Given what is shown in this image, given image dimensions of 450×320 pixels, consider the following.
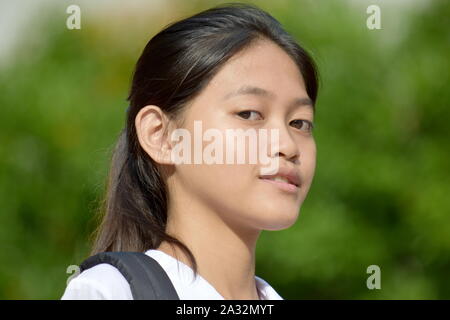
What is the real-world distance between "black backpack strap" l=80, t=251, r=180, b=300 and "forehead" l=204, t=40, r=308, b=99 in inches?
13.5

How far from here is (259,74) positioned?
1.35 meters

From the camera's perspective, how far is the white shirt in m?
1.17

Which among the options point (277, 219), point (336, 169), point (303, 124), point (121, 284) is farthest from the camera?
point (336, 169)

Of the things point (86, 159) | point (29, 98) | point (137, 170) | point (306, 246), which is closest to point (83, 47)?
point (29, 98)

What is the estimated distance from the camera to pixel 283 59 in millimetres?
1433

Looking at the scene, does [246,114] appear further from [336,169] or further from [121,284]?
[336,169]

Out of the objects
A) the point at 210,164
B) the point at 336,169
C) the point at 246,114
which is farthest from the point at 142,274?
the point at 336,169

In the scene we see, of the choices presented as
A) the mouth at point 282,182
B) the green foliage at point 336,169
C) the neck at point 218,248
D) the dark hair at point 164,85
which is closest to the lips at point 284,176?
the mouth at point 282,182

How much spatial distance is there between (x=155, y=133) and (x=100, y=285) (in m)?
0.37

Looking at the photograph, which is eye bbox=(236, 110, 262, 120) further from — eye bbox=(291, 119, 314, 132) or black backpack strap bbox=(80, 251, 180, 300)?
black backpack strap bbox=(80, 251, 180, 300)

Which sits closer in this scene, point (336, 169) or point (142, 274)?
point (142, 274)

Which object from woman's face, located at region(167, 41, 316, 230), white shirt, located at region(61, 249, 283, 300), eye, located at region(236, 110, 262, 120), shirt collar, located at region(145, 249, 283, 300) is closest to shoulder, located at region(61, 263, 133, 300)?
white shirt, located at region(61, 249, 283, 300)

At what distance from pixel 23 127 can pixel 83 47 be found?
1147 millimetres

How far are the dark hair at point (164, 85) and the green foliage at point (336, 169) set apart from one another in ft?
12.7
